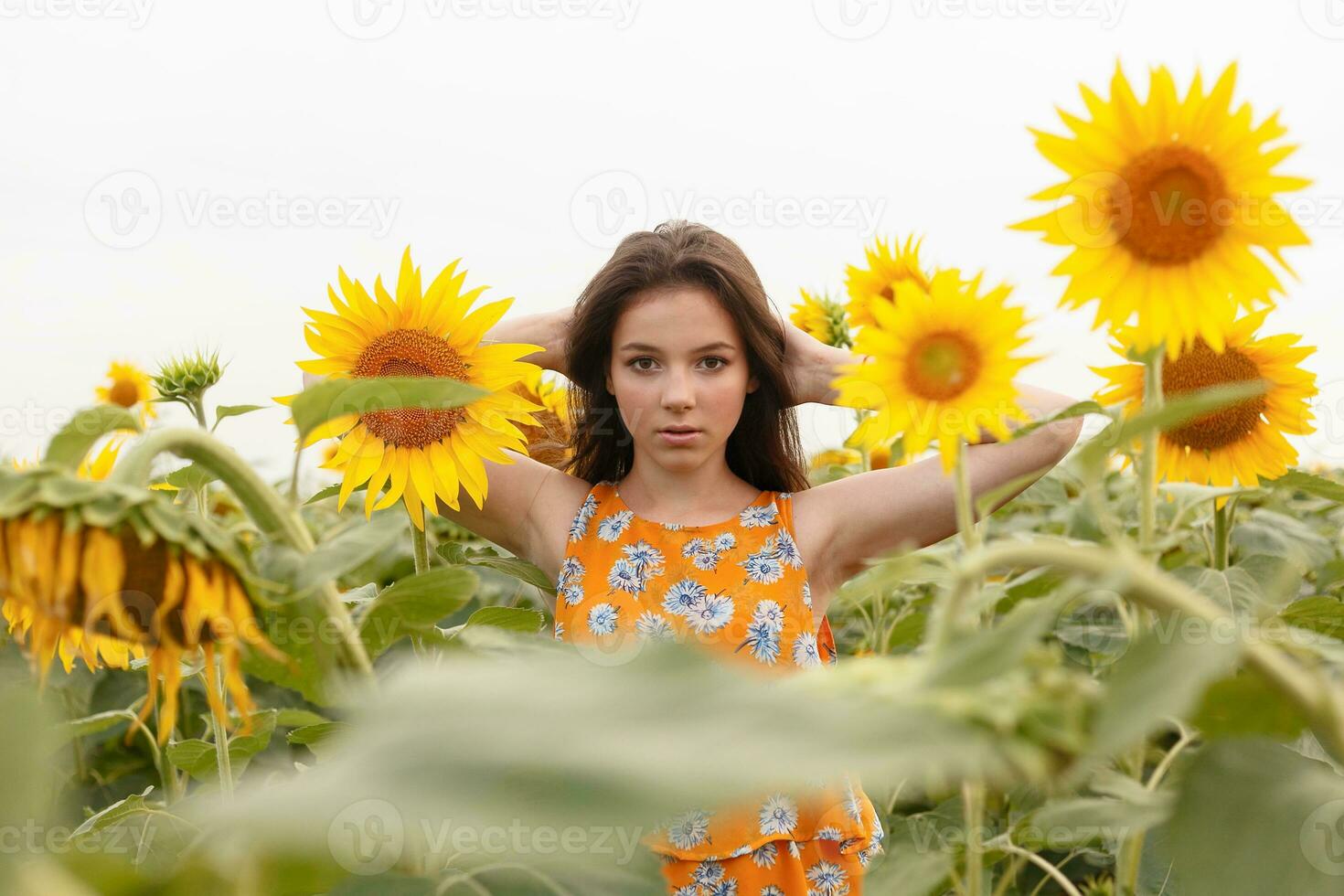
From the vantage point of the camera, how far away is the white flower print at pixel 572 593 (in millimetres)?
1794

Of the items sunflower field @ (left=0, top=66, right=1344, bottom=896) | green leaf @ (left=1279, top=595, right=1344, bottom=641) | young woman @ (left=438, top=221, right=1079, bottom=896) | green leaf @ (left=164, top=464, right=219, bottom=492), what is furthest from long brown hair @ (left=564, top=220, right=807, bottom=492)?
green leaf @ (left=1279, top=595, right=1344, bottom=641)

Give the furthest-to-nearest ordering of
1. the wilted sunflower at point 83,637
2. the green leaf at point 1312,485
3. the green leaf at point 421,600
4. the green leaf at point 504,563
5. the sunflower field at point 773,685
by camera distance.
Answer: the green leaf at point 504,563, the green leaf at point 1312,485, the green leaf at point 421,600, the wilted sunflower at point 83,637, the sunflower field at point 773,685

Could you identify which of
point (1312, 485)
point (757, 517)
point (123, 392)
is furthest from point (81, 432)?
point (123, 392)

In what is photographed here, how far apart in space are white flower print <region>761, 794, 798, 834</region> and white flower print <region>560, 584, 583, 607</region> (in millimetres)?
425

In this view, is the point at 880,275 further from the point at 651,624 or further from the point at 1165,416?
the point at 1165,416

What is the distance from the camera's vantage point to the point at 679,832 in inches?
61.9

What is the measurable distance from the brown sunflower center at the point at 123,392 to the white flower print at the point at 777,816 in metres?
2.51

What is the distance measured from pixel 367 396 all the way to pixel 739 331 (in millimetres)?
1258

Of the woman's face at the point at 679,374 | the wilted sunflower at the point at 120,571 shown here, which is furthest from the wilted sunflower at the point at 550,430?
the wilted sunflower at the point at 120,571

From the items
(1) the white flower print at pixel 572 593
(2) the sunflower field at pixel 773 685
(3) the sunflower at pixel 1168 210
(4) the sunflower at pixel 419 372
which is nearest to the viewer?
(2) the sunflower field at pixel 773 685

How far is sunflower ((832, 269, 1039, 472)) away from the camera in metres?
1.03

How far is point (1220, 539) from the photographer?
1.54 metres

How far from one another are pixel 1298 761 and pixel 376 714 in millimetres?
347

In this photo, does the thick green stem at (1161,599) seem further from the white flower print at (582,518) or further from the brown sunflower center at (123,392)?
the brown sunflower center at (123,392)
